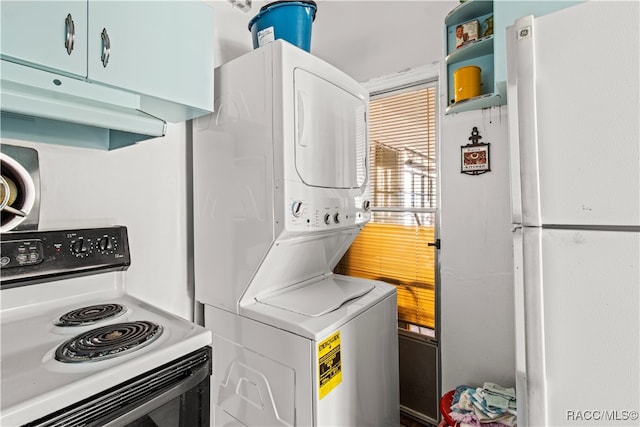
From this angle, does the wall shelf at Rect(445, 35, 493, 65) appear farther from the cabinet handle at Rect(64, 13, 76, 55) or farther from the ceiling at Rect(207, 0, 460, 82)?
the cabinet handle at Rect(64, 13, 76, 55)

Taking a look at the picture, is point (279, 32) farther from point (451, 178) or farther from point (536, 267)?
point (536, 267)

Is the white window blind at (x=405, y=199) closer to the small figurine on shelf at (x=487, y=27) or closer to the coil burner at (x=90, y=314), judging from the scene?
the small figurine on shelf at (x=487, y=27)

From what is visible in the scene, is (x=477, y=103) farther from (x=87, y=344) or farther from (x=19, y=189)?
(x=19, y=189)

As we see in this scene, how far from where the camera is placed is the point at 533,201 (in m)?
0.90

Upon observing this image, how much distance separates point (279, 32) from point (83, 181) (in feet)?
4.12

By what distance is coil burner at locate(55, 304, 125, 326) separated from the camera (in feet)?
4.19

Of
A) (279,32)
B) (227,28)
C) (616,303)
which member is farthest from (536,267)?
(227,28)

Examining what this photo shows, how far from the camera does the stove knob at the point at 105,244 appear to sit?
1553 millimetres

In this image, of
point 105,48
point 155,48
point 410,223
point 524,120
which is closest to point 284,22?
point 155,48

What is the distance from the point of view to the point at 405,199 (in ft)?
8.61

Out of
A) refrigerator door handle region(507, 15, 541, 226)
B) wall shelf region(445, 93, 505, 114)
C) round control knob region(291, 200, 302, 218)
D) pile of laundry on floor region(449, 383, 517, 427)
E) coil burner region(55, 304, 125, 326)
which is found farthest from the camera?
wall shelf region(445, 93, 505, 114)

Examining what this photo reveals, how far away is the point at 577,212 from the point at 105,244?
5.98ft

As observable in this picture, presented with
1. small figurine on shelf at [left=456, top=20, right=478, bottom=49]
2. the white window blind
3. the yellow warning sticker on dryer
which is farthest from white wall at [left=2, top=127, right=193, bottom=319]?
small figurine on shelf at [left=456, top=20, right=478, bottom=49]

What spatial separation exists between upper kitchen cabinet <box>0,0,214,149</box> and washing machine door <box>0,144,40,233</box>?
0.08 m
